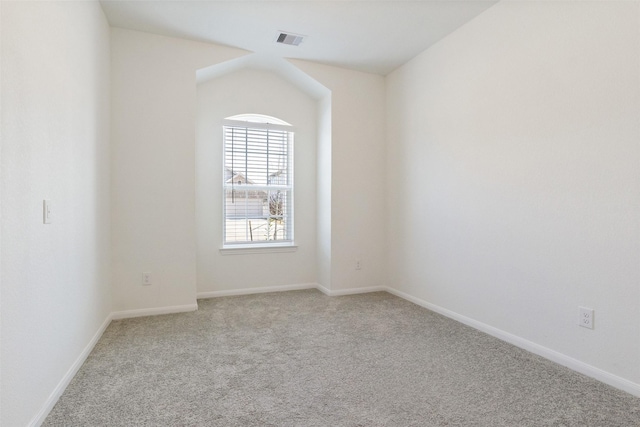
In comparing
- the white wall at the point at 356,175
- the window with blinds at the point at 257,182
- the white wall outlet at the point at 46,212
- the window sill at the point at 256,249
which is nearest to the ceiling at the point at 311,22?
the white wall at the point at 356,175

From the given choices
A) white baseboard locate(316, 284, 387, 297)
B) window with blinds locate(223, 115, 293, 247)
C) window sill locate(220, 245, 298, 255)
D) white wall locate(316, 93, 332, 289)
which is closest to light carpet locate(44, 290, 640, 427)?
white baseboard locate(316, 284, 387, 297)

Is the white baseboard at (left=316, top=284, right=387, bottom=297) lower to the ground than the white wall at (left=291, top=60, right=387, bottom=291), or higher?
lower

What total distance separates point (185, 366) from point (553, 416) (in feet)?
6.82

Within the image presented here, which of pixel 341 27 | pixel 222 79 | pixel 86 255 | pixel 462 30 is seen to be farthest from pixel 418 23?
pixel 86 255

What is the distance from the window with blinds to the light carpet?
52.3 inches

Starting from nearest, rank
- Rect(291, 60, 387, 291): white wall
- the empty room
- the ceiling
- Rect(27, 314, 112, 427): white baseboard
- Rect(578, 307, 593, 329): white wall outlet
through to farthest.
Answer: Rect(27, 314, 112, 427): white baseboard → the empty room → Rect(578, 307, 593, 329): white wall outlet → the ceiling → Rect(291, 60, 387, 291): white wall

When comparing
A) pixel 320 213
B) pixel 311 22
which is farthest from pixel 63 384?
pixel 311 22

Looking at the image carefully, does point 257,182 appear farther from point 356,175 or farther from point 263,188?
point 356,175

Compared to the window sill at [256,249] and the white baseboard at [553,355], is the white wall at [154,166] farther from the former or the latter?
the white baseboard at [553,355]

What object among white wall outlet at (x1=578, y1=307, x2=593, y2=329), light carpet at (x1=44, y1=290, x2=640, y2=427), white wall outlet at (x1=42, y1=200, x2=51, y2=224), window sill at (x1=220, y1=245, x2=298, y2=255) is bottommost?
light carpet at (x1=44, y1=290, x2=640, y2=427)

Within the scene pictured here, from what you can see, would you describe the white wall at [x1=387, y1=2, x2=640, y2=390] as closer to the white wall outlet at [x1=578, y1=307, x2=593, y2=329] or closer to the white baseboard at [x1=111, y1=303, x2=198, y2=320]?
the white wall outlet at [x1=578, y1=307, x2=593, y2=329]

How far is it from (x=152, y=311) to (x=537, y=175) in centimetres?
346

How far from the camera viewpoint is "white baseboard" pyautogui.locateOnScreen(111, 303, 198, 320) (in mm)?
3084

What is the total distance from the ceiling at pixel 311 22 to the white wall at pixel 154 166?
27 cm
